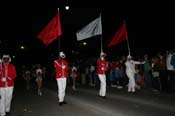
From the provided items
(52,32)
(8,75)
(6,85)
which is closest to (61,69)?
(52,32)

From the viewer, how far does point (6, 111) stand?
11633 millimetres

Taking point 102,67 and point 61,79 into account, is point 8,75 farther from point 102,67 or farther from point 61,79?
point 102,67

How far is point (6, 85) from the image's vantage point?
1148 centimetres

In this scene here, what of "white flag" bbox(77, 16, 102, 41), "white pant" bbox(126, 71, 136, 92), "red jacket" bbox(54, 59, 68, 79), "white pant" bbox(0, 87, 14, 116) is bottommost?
"white pant" bbox(0, 87, 14, 116)

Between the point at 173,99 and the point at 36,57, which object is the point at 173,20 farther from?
the point at 36,57

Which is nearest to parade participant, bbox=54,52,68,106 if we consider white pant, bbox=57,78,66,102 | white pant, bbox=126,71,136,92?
white pant, bbox=57,78,66,102

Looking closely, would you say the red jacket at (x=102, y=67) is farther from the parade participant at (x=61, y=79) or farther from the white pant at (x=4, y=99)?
the white pant at (x=4, y=99)

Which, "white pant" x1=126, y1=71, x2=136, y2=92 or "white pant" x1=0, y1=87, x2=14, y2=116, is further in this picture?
"white pant" x1=126, y1=71, x2=136, y2=92

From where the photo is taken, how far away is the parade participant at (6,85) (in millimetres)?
11312

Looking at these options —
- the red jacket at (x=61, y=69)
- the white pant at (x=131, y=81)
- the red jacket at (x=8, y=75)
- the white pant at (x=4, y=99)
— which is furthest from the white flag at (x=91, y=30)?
the white pant at (x=4, y=99)

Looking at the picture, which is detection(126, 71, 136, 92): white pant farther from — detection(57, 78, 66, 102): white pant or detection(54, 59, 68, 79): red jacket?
detection(57, 78, 66, 102): white pant

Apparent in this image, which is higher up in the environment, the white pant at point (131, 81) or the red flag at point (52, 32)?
the red flag at point (52, 32)

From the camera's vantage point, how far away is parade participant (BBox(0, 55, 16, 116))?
1131 centimetres

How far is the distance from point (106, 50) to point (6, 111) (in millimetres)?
24113
